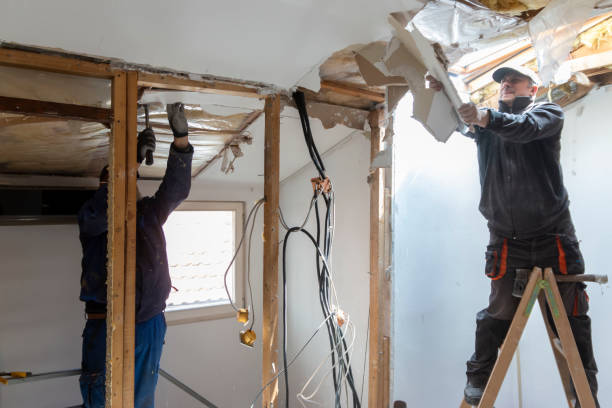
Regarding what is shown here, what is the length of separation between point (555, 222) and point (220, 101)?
140cm

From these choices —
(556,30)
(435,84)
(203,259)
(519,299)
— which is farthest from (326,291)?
(556,30)

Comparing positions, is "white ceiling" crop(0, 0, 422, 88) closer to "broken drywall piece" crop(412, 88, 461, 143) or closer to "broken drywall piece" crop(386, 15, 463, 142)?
"broken drywall piece" crop(386, 15, 463, 142)

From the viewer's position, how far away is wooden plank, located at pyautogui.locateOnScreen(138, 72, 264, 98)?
1.25m

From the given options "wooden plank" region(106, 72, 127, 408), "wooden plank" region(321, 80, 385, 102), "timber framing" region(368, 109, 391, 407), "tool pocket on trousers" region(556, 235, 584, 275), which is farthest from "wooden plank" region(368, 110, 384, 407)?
"wooden plank" region(106, 72, 127, 408)

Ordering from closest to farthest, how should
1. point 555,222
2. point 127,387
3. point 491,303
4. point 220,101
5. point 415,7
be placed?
point 415,7
point 127,387
point 555,222
point 491,303
point 220,101

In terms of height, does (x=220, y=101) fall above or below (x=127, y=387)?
above

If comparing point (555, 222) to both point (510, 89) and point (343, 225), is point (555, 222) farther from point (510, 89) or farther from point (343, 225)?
point (343, 225)

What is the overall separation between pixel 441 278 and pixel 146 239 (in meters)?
1.44

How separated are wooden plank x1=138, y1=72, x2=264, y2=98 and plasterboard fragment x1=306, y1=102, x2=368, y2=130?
1.20 feet

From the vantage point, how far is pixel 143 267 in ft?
5.17

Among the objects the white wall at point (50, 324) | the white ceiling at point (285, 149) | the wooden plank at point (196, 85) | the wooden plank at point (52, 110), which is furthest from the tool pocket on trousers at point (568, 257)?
the white wall at point (50, 324)

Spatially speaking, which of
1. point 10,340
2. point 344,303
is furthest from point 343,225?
point 10,340

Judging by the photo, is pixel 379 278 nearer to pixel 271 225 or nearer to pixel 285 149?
pixel 271 225

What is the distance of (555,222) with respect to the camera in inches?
50.8
